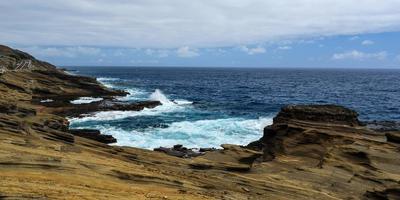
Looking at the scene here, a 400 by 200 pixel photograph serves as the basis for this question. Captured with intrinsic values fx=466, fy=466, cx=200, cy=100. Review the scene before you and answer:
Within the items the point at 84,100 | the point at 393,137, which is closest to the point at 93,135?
the point at 393,137

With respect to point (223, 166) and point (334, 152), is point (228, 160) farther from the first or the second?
point (334, 152)

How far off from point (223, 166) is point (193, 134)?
2244 centimetres

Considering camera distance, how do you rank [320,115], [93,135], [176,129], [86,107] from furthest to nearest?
[86,107], [176,129], [93,135], [320,115]

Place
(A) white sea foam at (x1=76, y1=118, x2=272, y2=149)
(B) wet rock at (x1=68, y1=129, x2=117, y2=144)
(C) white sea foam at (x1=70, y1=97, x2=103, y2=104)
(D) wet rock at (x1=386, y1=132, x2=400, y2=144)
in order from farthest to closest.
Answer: (C) white sea foam at (x1=70, y1=97, x2=103, y2=104)
(A) white sea foam at (x1=76, y1=118, x2=272, y2=149)
(B) wet rock at (x1=68, y1=129, x2=117, y2=144)
(D) wet rock at (x1=386, y1=132, x2=400, y2=144)

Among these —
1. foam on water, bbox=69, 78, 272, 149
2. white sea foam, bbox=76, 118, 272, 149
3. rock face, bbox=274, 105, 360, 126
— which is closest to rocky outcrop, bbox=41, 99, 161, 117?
foam on water, bbox=69, 78, 272, 149

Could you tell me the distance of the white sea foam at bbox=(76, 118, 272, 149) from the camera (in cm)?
4003

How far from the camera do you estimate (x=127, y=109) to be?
6031 cm

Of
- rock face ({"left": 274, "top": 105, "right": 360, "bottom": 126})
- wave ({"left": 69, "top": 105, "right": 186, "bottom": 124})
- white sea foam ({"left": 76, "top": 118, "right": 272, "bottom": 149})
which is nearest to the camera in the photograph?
rock face ({"left": 274, "top": 105, "right": 360, "bottom": 126})

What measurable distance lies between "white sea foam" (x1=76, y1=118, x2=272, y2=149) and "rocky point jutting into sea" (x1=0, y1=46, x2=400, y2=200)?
10139mm

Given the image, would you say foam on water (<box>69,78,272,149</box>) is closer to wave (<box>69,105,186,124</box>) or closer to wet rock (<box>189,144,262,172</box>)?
wave (<box>69,105,186,124</box>)

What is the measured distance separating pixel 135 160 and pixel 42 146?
4049 mm

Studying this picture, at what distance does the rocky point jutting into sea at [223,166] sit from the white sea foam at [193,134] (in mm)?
10139

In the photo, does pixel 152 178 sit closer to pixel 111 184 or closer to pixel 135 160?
pixel 111 184

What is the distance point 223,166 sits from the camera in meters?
21.5
